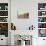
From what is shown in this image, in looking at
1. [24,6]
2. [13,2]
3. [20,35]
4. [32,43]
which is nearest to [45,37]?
[32,43]

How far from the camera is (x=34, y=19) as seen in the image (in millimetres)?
6242

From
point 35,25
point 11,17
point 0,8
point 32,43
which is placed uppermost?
point 0,8

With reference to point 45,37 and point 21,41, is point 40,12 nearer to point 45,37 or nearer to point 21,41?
point 45,37

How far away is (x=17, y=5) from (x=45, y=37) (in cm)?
215

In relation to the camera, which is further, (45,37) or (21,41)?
(45,37)

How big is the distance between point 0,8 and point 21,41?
2091mm

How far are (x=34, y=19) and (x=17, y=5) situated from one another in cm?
111

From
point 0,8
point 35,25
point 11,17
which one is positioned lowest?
point 35,25

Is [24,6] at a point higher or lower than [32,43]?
higher

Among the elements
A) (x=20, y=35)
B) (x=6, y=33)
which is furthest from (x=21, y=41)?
(x=6, y=33)

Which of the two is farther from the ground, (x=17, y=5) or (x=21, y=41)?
(x=17, y=5)

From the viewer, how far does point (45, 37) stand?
632cm

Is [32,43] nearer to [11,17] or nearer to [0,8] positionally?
[11,17]

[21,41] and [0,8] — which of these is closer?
[21,41]
